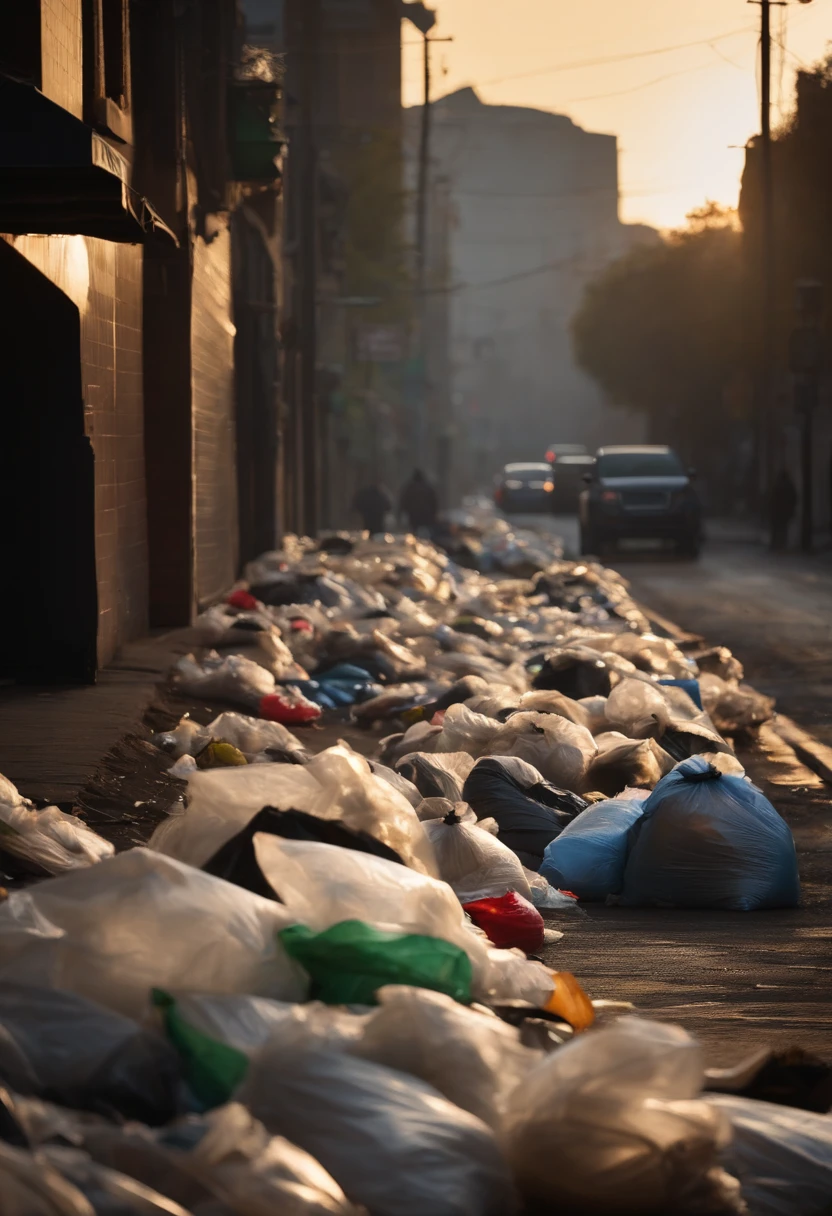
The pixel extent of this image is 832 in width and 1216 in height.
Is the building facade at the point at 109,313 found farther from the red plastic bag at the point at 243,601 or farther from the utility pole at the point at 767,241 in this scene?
the utility pole at the point at 767,241

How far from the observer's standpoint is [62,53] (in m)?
8.81

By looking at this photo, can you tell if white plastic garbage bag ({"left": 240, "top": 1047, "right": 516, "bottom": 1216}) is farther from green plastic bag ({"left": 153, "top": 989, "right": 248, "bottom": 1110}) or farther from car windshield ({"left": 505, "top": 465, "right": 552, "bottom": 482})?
car windshield ({"left": 505, "top": 465, "right": 552, "bottom": 482})

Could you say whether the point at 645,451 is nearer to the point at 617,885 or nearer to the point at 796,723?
the point at 796,723

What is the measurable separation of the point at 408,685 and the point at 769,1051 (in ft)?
23.1

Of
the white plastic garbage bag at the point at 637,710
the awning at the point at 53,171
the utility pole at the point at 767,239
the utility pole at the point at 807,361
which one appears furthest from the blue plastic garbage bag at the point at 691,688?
the utility pole at the point at 767,239

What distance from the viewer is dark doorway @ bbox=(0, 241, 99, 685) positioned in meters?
9.16

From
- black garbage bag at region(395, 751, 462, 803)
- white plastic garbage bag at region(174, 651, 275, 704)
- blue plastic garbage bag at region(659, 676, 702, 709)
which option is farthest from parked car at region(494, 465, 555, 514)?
black garbage bag at region(395, 751, 462, 803)

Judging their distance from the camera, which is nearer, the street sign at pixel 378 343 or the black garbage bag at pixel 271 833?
the black garbage bag at pixel 271 833

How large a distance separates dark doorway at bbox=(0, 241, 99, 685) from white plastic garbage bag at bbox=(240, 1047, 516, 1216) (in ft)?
21.4

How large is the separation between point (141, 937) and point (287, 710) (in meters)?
6.52

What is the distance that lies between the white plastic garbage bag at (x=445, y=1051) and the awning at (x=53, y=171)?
4262 mm

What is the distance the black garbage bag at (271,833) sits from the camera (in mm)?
4184

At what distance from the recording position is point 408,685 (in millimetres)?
10711

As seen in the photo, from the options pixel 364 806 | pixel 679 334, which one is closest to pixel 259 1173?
pixel 364 806
